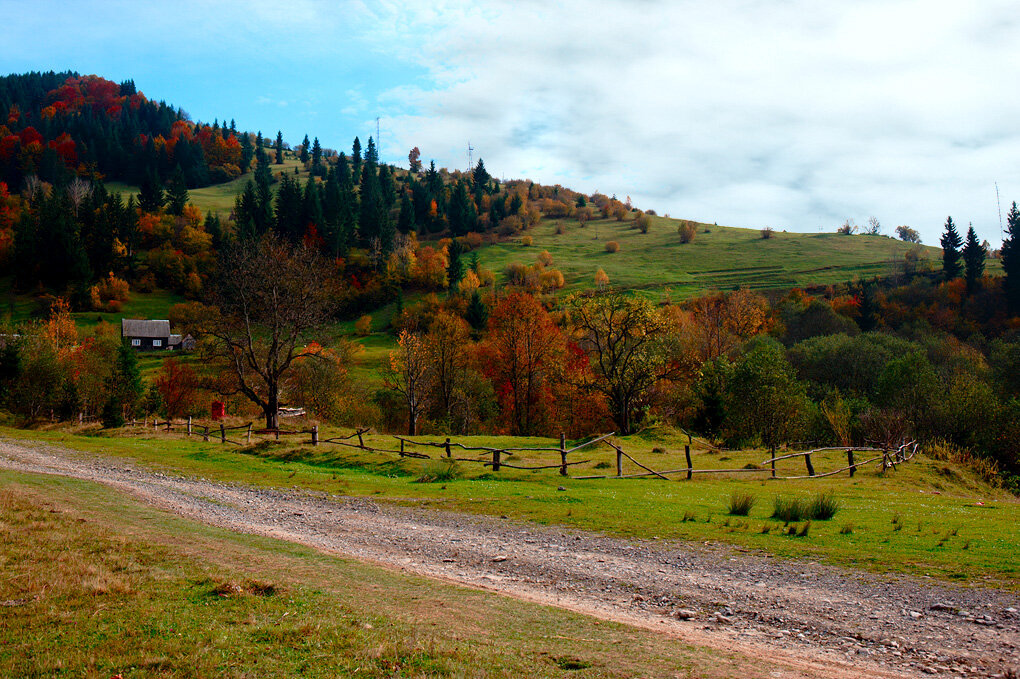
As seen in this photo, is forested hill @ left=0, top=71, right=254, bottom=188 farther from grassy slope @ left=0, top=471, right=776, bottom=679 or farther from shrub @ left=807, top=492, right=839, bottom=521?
shrub @ left=807, top=492, right=839, bottom=521

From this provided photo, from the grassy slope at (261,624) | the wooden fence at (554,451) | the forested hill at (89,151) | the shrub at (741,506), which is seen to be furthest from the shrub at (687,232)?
the grassy slope at (261,624)

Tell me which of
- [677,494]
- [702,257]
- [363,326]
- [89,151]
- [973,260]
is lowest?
[677,494]

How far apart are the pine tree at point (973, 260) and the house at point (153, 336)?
12601 cm

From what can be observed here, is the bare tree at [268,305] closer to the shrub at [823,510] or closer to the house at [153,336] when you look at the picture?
the shrub at [823,510]

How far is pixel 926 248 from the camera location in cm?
13800

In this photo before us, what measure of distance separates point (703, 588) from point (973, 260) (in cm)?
11579

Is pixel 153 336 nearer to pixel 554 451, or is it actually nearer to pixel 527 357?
pixel 527 357

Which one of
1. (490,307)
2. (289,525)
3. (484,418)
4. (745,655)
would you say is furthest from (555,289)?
(745,655)

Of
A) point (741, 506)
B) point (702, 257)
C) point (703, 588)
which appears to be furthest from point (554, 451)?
point (702, 257)

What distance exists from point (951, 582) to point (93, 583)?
556 inches

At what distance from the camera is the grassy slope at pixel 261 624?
6012mm

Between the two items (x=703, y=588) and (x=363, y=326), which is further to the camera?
(x=363, y=326)

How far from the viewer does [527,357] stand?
5541 cm

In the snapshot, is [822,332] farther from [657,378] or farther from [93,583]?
[93,583]
